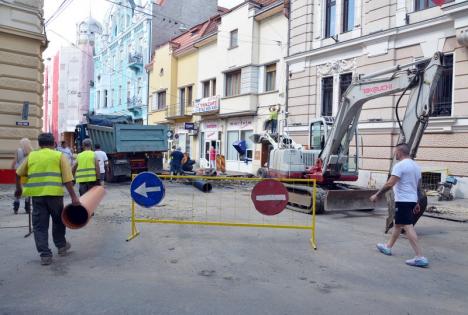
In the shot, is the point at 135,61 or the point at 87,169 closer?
the point at 87,169

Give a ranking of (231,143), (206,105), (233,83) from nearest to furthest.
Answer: (233,83)
(231,143)
(206,105)

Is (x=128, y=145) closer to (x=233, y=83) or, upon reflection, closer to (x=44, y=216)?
(x=44, y=216)

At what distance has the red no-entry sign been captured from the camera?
23.6ft

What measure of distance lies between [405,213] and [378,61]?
40.7ft

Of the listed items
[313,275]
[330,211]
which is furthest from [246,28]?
[313,275]

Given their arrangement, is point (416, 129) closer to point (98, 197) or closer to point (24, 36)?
point (98, 197)

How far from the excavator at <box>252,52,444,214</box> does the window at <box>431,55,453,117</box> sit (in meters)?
4.76

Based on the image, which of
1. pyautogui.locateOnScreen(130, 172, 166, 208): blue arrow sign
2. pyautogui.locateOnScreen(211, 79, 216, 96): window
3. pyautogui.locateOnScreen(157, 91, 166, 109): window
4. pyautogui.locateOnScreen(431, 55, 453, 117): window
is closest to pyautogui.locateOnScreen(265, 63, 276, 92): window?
pyautogui.locateOnScreen(211, 79, 216, 96): window

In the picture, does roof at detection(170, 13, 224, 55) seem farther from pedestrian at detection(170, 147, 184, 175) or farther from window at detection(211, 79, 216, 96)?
pedestrian at detection(170, 147, 184, 175)

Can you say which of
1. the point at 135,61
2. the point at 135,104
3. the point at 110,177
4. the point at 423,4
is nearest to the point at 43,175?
the point at 110,177

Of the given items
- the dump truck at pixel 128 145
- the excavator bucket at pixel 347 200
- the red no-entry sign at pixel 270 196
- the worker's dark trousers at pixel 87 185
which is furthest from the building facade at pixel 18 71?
the red no-entry sign at pixel 270 196

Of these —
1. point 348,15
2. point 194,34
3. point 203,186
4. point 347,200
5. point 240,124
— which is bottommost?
point 203,186

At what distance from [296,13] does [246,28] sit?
473 cm

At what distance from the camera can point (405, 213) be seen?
6469 millimetres
